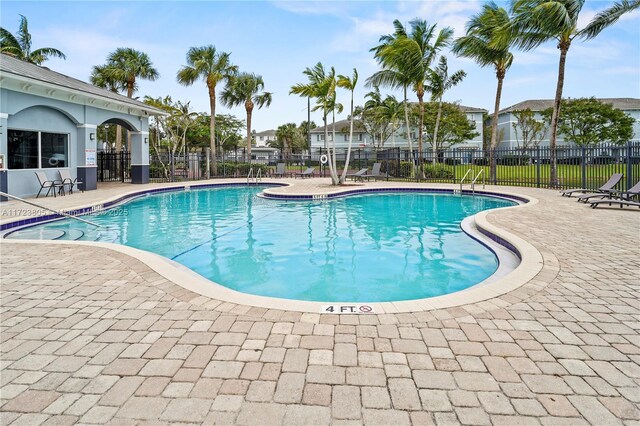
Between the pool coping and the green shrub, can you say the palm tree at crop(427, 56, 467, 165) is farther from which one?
the pool coping

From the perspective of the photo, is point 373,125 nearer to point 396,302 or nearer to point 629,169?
point 629,169

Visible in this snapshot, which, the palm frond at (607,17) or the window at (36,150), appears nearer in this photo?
the window at (36,150)

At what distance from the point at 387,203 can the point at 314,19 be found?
7.18 meters

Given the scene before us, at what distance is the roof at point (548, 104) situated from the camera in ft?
163

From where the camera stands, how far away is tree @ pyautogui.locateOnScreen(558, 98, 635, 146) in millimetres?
40906

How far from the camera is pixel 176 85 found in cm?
2559

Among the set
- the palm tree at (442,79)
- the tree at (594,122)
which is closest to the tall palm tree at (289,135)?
the tree at (594,122)

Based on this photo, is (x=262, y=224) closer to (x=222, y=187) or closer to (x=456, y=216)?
(x=456, y=216)

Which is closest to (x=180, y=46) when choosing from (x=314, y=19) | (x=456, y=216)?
(x=314, y=19)

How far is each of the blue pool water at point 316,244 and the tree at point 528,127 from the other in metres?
38.5

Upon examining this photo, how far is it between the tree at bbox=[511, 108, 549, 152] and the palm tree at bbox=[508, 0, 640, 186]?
31415mm

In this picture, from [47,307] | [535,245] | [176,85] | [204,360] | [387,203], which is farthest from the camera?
[176,85]

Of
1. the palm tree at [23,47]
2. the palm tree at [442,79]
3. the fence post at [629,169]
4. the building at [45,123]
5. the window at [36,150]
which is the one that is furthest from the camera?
the palm tree at [442,79]

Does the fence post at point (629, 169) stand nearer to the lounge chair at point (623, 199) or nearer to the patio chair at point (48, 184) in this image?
the lounge chair at point (623, 199)
